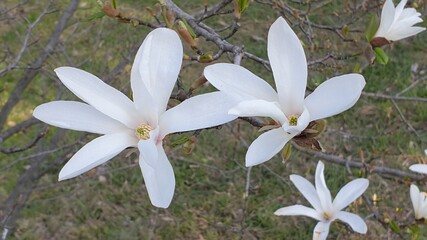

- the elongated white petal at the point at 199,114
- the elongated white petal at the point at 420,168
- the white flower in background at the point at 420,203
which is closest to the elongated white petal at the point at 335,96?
the elongated white petal at the point at 199,114

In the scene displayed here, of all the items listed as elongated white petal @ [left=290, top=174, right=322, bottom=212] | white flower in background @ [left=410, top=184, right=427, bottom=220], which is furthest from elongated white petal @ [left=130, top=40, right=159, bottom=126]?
white flower in background @ [left=410, top=184, right=427, bottom=220]

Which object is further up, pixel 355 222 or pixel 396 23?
pixel 396 23

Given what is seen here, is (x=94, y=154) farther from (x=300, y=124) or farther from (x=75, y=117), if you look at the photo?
(x=300, y=124)

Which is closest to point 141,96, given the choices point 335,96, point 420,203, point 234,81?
point 234,81

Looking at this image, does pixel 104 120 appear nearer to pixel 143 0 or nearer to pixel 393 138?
pixel 393 138

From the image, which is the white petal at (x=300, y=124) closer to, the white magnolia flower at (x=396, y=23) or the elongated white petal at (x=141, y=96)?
the elongated white petal at (x=141, y=96)

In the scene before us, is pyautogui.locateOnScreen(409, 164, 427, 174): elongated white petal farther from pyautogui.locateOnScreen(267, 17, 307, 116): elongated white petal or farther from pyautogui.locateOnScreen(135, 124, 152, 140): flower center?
pyautogui.locateOnScreen(135, 124, 152, 140): flower center
